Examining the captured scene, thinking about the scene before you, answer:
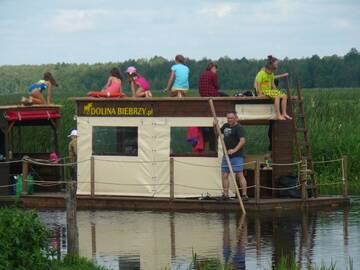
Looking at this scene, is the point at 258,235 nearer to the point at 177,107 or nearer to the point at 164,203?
the point at 164,203

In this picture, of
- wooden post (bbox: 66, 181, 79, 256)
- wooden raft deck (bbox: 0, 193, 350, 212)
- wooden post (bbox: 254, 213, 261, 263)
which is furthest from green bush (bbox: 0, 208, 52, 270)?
wooden raft deck (bbox: 0, 193, 350, 212)

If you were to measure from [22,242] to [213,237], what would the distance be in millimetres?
5988

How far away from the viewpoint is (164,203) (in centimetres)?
2509

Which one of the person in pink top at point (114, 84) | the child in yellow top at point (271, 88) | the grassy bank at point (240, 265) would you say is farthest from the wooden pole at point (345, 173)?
the grassy bank at point (240, 265)

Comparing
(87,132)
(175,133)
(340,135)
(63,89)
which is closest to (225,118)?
(175,133)

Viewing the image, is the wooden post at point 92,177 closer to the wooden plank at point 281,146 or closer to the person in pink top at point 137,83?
the person in pink top at point 137,83

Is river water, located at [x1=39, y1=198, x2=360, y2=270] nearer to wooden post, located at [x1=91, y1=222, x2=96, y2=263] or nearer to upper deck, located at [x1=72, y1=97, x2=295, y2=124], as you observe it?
wooden post, located at [x1=91, y1=222, x2=96, y2=263]

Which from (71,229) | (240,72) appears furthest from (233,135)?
(240,72)

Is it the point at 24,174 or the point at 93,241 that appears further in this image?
the point at 24,174

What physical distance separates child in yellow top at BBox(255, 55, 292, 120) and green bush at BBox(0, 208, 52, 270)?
392 inches

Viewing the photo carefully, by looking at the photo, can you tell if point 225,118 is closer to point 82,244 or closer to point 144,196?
point 144,196

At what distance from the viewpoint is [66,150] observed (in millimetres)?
33406

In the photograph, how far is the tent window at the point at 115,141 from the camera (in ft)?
84.5

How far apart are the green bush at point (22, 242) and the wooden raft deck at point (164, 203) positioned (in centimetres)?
924
